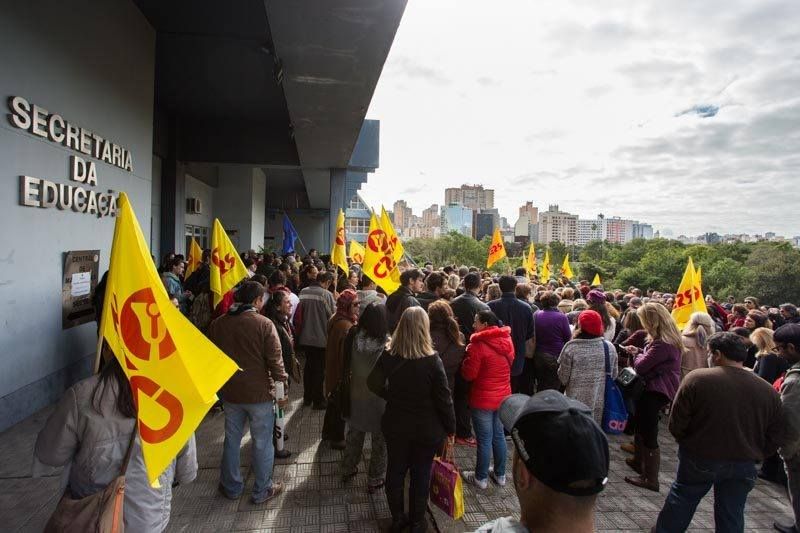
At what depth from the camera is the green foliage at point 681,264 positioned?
165ft

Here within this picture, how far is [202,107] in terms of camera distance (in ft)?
42.2

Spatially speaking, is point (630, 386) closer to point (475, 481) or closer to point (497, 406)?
point (497, 406)

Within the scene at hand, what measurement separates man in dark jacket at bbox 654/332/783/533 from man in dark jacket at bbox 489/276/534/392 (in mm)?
2264

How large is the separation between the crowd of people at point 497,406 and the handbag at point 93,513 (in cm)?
12

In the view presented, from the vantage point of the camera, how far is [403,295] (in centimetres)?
607

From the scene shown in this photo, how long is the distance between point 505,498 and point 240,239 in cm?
1691

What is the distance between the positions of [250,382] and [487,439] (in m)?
2.28

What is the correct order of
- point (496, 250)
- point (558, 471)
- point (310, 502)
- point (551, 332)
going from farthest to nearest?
1. point (496, 250)
2. point (551, 332)
3. point (310, 502)
4. point (558, 471)

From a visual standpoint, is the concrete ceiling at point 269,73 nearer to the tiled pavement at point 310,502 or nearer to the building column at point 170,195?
the building column at point 170,195

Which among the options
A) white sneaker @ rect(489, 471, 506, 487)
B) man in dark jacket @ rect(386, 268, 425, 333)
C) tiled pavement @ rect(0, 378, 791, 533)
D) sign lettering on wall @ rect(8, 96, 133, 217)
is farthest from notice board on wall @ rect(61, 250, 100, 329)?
white sneaker @ rect(489, 471, 506, 487)

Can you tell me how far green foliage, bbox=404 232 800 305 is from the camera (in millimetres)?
50156

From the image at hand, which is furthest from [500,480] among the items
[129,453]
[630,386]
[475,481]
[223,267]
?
[223,267]

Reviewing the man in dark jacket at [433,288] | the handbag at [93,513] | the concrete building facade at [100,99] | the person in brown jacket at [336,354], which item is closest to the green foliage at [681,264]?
the concrete building facade at [100,99]

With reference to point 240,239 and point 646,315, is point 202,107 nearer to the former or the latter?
point 240,239
